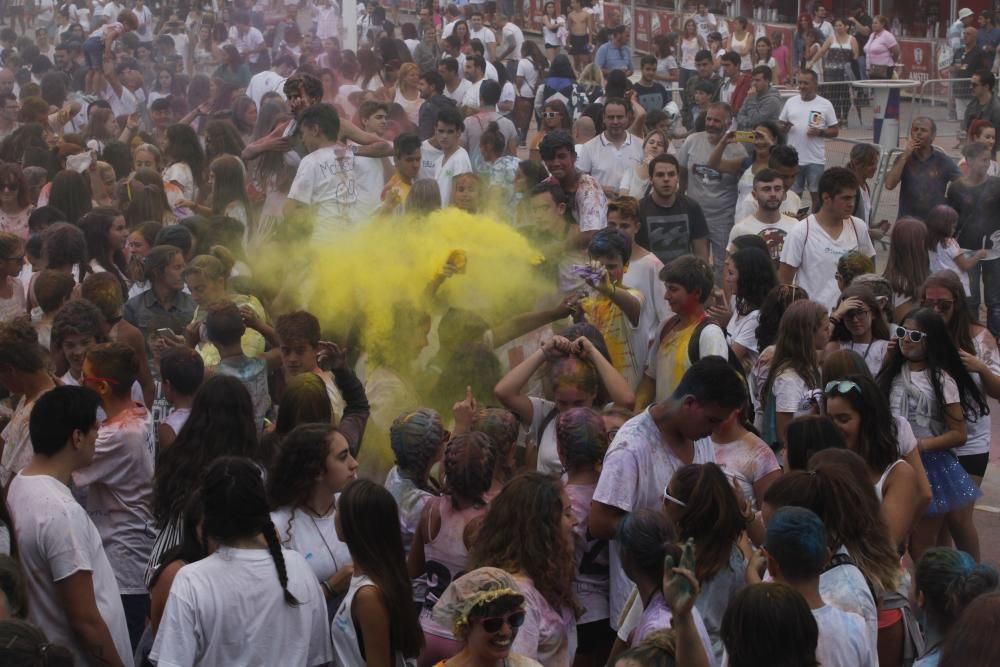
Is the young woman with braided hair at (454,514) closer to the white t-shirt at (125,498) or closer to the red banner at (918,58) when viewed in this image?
the white t-shirt at (125,498)

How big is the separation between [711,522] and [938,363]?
2307 millimetres

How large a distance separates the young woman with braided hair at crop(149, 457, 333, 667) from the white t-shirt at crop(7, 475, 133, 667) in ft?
1.69

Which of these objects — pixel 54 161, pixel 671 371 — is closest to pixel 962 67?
pixel 54 161

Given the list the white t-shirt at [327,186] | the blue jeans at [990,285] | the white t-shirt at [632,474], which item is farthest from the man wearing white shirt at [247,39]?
the white t-shirt at [632,474]

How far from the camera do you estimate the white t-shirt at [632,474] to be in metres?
4.96

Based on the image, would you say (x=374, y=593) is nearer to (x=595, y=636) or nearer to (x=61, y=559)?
(x=61, y=559)

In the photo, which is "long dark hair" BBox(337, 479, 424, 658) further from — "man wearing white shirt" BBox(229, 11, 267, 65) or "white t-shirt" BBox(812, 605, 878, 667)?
"man wearing white shirt" BBox(229, 11, 267, 65)

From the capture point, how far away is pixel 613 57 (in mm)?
20938

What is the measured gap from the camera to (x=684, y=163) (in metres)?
11.6

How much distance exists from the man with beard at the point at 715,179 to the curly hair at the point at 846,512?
625 cm

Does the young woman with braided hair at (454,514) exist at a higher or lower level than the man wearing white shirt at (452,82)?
higher

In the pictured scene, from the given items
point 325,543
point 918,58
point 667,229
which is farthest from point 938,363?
point 918,58

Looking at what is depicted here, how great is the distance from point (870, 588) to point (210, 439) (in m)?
2.35

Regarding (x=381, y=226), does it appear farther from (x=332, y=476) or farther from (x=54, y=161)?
(x=54, y=161)
